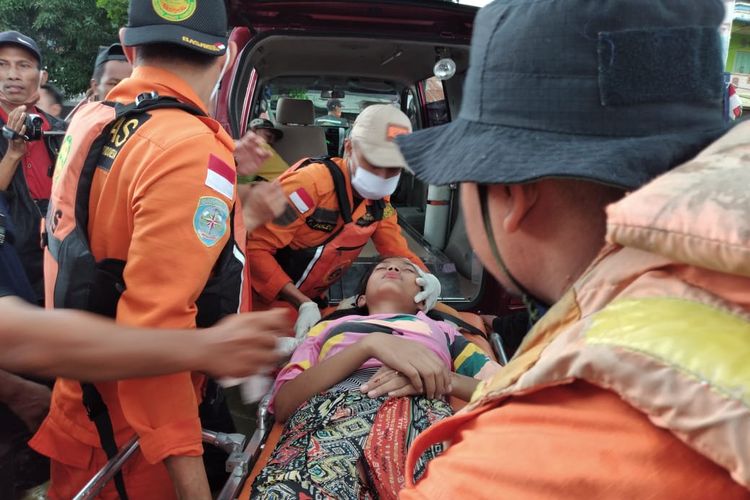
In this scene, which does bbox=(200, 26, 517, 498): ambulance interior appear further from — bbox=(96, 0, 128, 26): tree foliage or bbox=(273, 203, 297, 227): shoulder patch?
bbox=(96, 0, 128, 26): tree foliage

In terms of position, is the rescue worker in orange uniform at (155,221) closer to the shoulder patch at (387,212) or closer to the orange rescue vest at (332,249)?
the orange rescue vest at (332,249)

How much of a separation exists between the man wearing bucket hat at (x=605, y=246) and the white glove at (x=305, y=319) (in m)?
1.99

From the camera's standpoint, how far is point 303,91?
17.5 feet

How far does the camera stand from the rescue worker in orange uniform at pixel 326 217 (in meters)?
2.76

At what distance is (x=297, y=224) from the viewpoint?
9.15ft

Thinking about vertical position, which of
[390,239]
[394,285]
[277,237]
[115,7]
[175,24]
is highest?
[115,7]

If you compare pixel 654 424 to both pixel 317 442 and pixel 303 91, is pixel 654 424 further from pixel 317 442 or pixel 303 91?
pixel 303 91

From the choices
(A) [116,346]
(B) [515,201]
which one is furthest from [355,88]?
(B) [515,201]

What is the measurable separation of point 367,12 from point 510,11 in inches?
94.6

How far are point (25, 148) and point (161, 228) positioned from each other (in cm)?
183

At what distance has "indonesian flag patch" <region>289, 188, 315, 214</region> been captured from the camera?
8.91ft

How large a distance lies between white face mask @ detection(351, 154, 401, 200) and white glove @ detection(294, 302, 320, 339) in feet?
2.14

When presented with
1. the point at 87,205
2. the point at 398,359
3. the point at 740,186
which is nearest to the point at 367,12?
the point at 398,359

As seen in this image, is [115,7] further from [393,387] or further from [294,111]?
[393,387]
